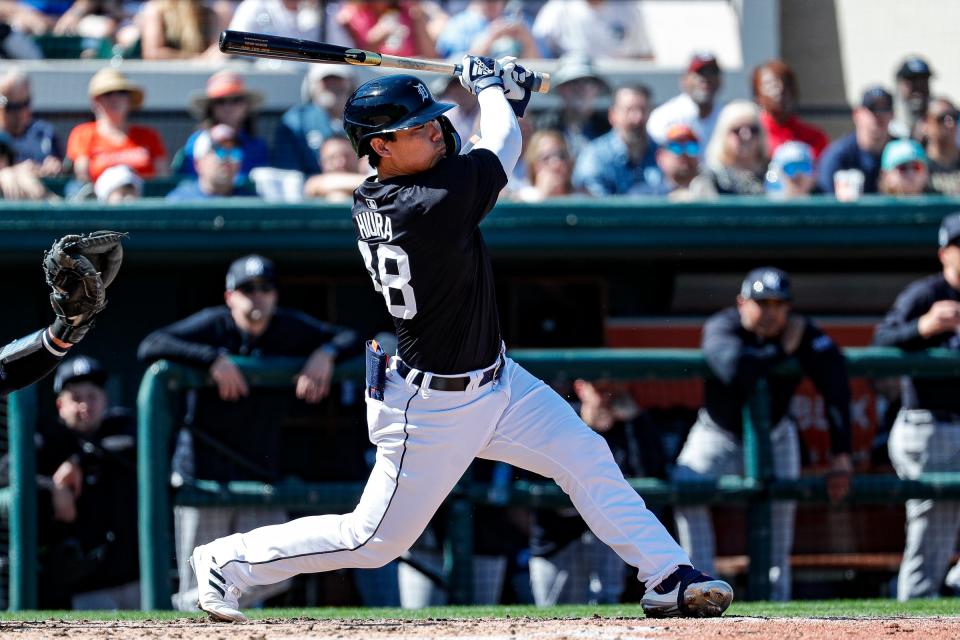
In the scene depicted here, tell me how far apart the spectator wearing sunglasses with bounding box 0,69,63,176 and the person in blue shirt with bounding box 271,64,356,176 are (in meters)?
1.10

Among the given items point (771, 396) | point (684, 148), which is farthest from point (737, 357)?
point (684, 148)

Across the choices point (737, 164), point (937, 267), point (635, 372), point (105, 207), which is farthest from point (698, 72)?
point (105, 207)

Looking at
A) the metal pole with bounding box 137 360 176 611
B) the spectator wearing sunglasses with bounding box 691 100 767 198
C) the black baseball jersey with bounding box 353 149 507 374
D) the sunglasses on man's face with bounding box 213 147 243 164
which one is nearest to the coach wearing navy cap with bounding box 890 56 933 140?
the spectator wearing sunglasses with bounding box 691 100 767 198

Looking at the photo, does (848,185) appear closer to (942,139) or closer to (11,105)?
(942,139)

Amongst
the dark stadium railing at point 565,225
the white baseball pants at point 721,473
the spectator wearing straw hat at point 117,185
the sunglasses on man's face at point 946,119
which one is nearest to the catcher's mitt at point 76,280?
the dark stadium railing at point 565,225

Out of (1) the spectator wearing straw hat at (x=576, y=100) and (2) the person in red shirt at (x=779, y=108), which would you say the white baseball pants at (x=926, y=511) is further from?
(1) the spectator wearing straw hat at (x=576, y=100)

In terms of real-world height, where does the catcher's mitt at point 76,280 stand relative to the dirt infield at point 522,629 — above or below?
above

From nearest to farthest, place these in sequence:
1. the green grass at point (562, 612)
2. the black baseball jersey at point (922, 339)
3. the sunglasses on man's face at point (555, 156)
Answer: the green grass at point (562, 612), the black baseball jersey at point (922, 339), the sunglasses on man's face at point (555, 156)

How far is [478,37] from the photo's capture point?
27.7 feet

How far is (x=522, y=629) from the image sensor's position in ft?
12.8

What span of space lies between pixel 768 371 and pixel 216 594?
2693 millimetres

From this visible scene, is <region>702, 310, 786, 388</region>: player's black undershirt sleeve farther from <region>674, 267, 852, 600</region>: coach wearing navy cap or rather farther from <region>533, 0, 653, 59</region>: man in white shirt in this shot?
<region>533, 0, 653, 59</region>: man in white shirt

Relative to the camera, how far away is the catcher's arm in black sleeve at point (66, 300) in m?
3.92

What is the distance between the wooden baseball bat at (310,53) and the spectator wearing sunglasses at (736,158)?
2701 millimetres
